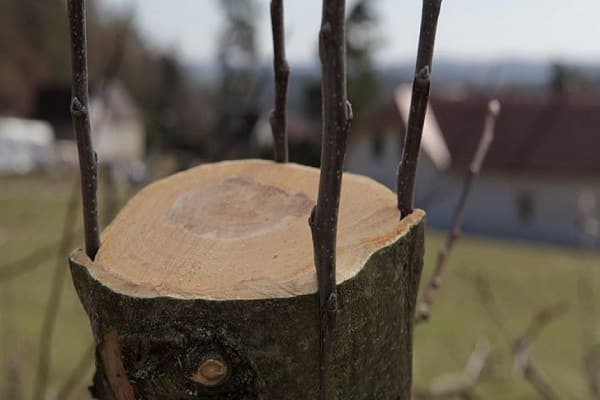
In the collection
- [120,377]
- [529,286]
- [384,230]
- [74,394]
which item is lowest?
[529,286]

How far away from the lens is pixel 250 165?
0.82 metres

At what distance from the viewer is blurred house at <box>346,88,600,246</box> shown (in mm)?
10352

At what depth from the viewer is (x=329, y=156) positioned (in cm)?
47

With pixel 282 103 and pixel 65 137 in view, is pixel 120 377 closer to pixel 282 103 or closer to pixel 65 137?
pixel 282 103

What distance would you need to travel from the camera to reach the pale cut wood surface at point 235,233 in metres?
0.58

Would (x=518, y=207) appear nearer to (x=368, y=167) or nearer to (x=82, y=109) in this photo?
(x=368, y=167)

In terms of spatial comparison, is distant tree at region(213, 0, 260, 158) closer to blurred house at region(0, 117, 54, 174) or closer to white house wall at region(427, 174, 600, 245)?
white house wall at region(427, 174, 600, 245)

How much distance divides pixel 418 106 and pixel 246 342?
0.26 m

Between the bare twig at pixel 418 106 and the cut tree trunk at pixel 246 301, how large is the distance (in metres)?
0.02

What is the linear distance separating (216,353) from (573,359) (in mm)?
5234

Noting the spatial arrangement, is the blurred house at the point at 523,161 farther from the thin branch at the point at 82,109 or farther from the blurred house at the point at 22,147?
the thin branch at the point at 82,109

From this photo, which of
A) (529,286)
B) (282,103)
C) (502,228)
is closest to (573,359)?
(529,286)

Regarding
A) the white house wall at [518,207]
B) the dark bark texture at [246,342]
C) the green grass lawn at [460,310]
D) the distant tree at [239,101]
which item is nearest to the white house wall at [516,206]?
the white house wall at [518,207]

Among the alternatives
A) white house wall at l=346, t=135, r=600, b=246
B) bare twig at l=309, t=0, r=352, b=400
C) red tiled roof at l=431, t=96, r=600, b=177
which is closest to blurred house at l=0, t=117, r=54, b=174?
white house wall at l=346, t=135, r=600, b=246
